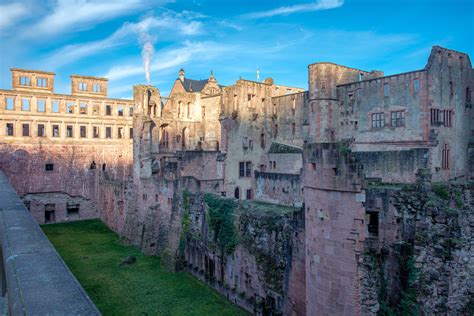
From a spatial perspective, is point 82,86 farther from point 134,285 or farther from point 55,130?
point 134,285

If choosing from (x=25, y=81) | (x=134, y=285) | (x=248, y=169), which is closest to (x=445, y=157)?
(x=248, y=169)

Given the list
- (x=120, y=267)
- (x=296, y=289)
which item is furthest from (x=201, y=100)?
(x=296, y=289)

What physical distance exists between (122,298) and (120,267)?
187 inches

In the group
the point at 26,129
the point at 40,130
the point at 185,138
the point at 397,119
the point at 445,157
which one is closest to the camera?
the point at 445,157

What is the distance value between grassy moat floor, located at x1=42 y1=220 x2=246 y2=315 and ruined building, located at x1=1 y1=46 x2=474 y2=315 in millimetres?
916

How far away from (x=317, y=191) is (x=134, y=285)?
40.2 feet

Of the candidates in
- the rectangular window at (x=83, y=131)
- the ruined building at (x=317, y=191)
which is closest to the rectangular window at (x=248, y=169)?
the ruined building at (x=317, y=191)

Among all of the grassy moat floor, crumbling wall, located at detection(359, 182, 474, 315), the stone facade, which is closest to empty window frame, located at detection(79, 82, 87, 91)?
the stone facade

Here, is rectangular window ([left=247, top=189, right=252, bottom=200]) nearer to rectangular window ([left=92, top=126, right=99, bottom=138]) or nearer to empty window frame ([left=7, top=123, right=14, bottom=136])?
rectangular window ([left=92, top=126, right=99, bottom=138])

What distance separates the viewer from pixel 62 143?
3859 cm

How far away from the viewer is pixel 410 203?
9672 millimetres

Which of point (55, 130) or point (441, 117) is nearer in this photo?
point (441, 117)

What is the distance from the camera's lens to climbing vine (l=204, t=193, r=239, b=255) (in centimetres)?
1750

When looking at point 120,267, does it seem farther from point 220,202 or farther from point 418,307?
point 418,307
